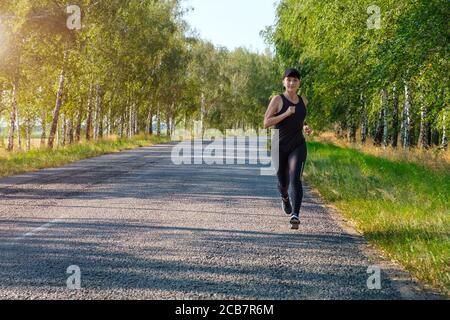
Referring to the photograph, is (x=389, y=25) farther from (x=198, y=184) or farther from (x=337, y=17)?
(x=198, y=184)

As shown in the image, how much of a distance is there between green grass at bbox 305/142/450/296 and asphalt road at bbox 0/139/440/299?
30 centimetres

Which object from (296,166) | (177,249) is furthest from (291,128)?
(177,249)

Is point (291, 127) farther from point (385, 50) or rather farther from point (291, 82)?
point (385, 50)

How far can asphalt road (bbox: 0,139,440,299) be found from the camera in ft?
15.5

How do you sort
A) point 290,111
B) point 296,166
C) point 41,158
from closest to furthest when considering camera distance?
point 290,111 < point 296,166 < point 41,158

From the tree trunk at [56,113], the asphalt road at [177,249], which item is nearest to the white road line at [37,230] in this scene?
the asphalt road at [177,249]

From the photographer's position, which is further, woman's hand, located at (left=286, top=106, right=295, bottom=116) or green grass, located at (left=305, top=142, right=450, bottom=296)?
woman's hand, located at (left=286, top=106, right=295, bottom=116)

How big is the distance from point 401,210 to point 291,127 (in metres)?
2.65

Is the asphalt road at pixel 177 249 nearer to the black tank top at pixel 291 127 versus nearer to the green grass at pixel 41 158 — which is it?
the black tank top at pixel 291 127

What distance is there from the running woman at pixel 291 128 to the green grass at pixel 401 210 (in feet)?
4.20

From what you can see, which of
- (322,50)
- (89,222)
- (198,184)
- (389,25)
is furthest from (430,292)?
(322,50)

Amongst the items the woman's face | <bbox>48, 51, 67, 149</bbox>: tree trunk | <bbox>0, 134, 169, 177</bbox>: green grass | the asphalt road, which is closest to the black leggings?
the asphalt road

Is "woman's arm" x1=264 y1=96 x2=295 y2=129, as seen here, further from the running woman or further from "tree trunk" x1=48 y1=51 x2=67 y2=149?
"tree trunk" x1=48 y1=51 x2=67 y2=149

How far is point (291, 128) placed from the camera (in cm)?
743
